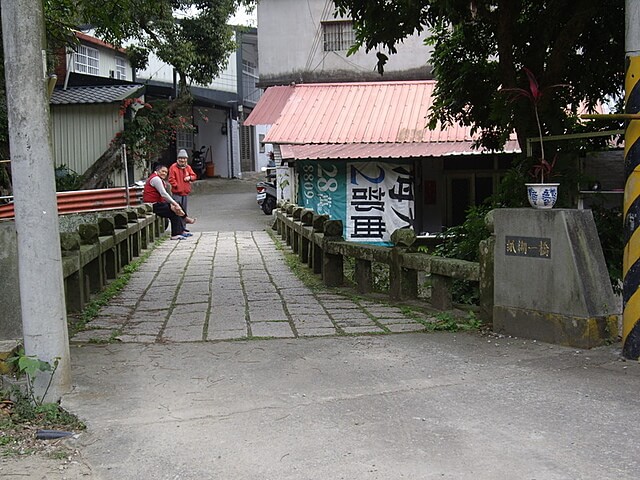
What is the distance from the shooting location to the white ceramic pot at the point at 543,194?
239 inches

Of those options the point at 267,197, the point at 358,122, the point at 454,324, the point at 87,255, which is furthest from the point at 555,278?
the point at 267,197

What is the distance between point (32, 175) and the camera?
4.65 metres

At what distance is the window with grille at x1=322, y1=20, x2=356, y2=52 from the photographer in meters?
20.0

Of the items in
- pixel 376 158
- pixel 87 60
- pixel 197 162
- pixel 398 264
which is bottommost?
pixel 398 264

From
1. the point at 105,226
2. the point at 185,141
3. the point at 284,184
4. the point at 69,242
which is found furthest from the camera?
the point at 185,141

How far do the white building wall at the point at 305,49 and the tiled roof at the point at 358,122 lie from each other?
0.52 meters

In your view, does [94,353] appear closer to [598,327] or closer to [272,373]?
[272,373]

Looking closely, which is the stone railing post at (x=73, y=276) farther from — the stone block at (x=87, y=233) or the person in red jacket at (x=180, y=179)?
the person in red jacket at (x=180, y=179)

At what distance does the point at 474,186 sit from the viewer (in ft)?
61.1

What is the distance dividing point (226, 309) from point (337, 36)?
13.7 meters

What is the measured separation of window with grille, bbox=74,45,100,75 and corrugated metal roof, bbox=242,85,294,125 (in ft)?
24.2

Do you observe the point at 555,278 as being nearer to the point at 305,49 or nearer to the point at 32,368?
the point at 32,368

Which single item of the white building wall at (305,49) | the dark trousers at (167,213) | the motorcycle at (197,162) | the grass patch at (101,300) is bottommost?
the grass patch at (101,300)

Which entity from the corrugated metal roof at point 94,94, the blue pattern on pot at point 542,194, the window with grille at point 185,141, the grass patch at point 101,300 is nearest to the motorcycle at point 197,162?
the window with grille at point 185,141
